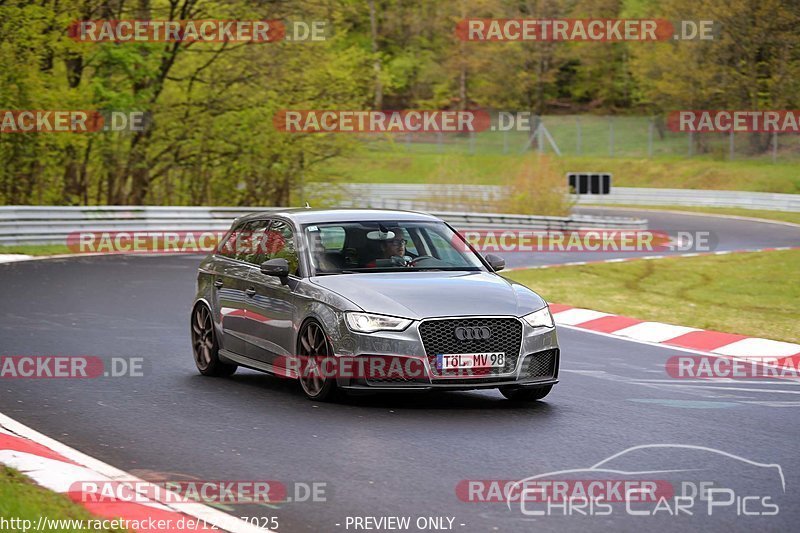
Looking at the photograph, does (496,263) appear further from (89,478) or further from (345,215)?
(89,478)

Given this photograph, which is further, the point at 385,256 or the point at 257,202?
the point at 257,202

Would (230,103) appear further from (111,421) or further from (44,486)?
(44,486)

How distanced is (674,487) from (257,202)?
120ft

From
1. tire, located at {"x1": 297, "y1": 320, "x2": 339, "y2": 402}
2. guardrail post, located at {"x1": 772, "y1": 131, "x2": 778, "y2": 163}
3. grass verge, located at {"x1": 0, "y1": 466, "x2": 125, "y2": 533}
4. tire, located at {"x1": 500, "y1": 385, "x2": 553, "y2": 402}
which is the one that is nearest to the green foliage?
tire, located at {"x1": 297, "y1": 320, "x2": 339, "y2": 402}

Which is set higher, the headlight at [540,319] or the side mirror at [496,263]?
the side mirror at [496,263]

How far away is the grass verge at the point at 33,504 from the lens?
6488mm

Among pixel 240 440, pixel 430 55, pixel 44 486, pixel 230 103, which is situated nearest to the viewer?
pixel 44 486

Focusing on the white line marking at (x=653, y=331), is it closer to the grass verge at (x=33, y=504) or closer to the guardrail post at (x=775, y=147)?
the grass verge at (x=33, y=504)

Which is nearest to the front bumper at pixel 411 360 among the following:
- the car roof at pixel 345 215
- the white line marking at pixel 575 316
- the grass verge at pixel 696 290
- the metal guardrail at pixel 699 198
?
the car roof at pixel 345 215

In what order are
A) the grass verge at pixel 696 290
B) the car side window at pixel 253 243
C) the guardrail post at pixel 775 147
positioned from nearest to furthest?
1. the car side window at pixel 253 243
2. the grass verge at pixel 696 290
3. the guardrail post at pixel 775 147

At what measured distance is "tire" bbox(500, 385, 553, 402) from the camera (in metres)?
11.0

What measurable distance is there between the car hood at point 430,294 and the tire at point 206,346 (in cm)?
198

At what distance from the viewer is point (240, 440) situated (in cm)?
933

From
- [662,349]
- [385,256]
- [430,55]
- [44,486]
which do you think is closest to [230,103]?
[662,349]
